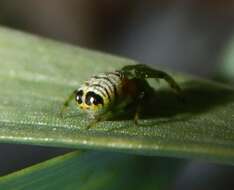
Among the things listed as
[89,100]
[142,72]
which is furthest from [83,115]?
[142,72]

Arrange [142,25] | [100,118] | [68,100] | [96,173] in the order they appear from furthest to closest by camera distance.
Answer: [142,25] → [68,100] → [100,118] → [96,173]

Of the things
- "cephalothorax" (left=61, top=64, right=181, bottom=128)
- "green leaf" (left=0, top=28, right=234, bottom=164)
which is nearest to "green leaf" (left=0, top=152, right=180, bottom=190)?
"green leaf" (left=0, top=28, right=234, bottom=164)

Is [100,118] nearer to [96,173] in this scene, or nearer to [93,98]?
[93,98]

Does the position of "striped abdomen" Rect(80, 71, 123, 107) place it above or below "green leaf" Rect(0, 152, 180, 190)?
above

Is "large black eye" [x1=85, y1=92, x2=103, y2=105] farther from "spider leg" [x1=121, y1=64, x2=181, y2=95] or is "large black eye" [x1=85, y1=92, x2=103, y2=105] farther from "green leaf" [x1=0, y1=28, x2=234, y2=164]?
"spider leg" [x1=121, y1=64, x2=181, y2=95]

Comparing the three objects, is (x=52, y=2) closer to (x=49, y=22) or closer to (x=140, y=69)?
→ (x=49, y=22)

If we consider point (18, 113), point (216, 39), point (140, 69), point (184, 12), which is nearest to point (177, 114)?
point (140, 69)

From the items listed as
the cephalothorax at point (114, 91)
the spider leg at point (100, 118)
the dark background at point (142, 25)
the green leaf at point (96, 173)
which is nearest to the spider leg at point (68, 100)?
the cephalothorax at point (114, 91)
